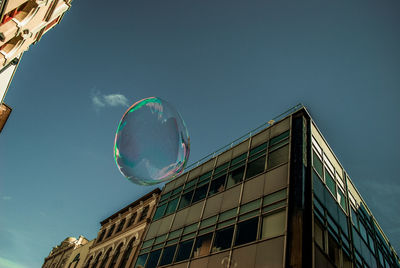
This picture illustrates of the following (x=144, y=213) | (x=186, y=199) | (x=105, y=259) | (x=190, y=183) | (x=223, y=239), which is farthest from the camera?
(x=105, y=259)

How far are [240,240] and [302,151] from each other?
5487 millimetres

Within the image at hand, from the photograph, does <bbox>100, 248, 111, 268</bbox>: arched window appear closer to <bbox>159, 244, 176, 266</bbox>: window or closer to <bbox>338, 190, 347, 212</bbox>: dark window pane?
<bbox>159, 244, 176, 266</bbox>: window

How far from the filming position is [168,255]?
51.1 ft

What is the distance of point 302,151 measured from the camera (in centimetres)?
1262

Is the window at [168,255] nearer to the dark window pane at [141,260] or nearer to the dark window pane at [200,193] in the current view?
the dark window pane at [141,260]

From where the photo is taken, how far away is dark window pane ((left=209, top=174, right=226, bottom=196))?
16125mm

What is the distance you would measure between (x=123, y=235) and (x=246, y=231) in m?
17.2

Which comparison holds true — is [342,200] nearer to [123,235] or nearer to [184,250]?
[184,250]

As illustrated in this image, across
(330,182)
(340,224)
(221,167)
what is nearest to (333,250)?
(340,224)

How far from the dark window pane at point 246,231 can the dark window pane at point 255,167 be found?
10.2 ft

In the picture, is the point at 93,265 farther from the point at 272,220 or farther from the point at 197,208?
the point at 272,220

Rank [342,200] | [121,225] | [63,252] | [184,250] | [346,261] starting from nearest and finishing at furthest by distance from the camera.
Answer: [346,261] → [184,250] → [342,200] → [121,225] → [63,252]

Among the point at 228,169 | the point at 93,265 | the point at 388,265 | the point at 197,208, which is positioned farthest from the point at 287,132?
the point at 93,265

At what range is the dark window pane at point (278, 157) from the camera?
1333cm
